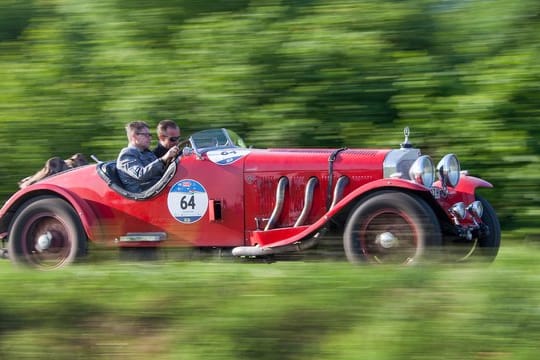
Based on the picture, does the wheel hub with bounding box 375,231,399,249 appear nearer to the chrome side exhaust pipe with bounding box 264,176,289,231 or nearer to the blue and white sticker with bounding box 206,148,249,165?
the chrome side exhaust pipe with bounding box 264,176,289,231

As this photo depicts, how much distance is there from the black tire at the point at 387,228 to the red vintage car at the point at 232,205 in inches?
8.9

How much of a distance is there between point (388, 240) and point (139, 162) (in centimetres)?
264

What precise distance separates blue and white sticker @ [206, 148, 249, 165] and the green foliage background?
345cm

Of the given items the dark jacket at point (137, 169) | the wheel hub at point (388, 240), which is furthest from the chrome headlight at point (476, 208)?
the dark jacket at point (137, 169)

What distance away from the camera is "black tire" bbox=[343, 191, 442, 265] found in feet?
23.3

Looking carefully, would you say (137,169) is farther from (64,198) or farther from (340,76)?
(340,76)

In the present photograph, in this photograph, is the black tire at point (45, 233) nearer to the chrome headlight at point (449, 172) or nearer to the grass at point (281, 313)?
the grass at point (281, 313)

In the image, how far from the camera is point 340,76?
38.4ft

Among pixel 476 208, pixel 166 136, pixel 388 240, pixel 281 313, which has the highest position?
pixel 166 136

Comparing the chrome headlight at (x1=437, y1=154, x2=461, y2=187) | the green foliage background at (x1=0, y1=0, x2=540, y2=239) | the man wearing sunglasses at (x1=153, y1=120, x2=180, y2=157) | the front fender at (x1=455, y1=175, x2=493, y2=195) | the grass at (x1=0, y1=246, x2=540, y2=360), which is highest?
the green foliage background at (x1=0, y1=0, x2=540, y2=239)

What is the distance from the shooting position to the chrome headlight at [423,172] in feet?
25.3

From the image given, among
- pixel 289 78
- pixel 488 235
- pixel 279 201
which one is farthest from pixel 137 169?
pixel 289 78

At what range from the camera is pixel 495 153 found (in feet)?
37.4

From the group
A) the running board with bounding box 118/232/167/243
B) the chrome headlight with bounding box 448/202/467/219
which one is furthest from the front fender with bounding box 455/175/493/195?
the running board with bounding box 118/232/167/243
